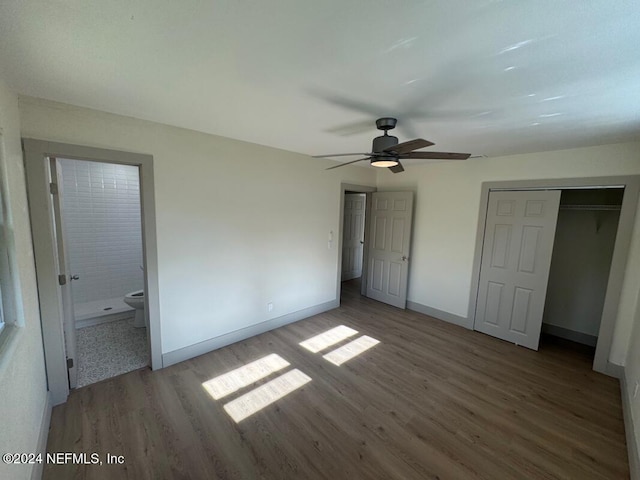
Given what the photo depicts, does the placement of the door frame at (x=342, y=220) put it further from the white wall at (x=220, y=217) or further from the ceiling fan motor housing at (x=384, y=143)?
the ceiling fan motor housing at (x=384, y=143)

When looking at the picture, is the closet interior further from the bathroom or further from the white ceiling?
the bathroom

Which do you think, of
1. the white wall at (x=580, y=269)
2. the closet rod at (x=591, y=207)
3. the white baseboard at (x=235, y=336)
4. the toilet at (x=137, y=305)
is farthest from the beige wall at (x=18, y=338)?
the white wall at (x=580, y=269)

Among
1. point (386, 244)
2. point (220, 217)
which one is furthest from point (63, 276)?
point (386, 244)

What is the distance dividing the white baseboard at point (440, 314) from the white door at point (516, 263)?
0.65 ft

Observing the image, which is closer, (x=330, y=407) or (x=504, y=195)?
(x=330, y=407)

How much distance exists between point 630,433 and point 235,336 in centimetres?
355

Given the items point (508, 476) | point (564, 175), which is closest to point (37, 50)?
point (508, 476)

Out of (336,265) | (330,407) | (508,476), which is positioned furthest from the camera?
(336,265)

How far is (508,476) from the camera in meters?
1.68

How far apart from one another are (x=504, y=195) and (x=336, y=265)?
2.50 metres

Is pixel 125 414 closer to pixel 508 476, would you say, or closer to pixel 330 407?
pixel 330 407

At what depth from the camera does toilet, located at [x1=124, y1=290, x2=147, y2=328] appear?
3330mm

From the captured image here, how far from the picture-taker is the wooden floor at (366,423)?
1.71m

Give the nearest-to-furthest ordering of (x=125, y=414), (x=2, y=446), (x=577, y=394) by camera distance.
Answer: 1. (x=2, y=446)
2. (x=125, y=414)
3. (x=577, y=394)
